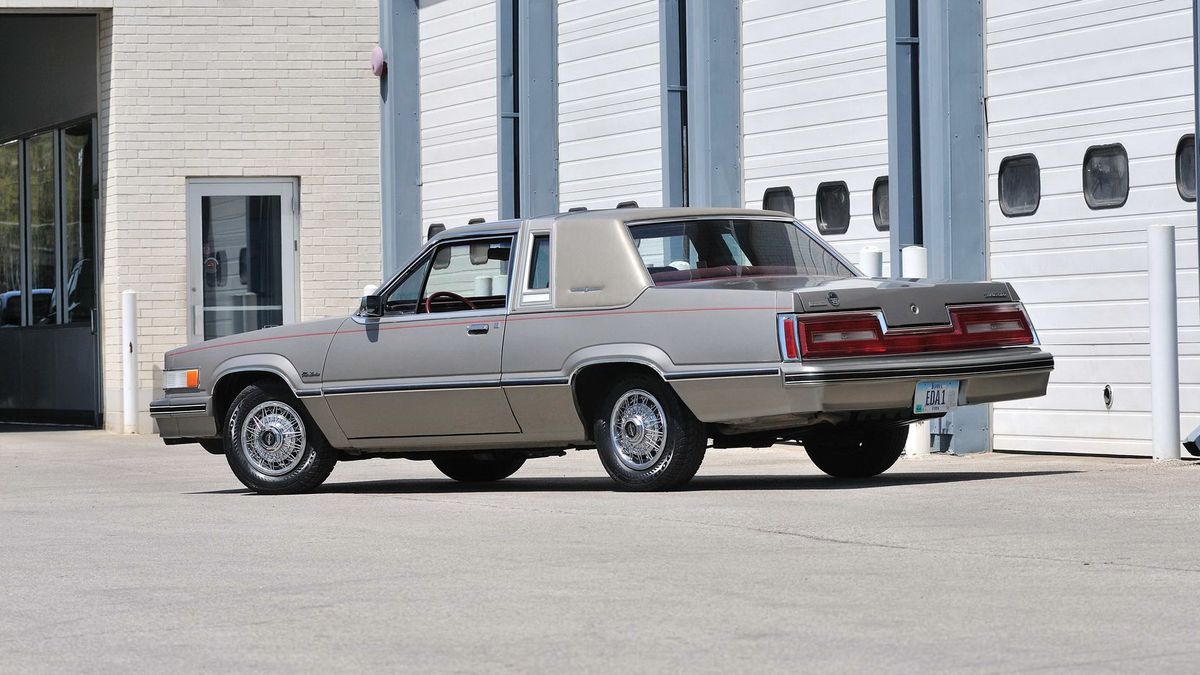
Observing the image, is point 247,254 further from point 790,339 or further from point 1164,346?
point 790,339

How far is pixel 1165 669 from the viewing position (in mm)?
5504

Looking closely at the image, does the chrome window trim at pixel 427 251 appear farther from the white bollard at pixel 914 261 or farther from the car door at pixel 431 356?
A: the white bollard at pixel 914 261

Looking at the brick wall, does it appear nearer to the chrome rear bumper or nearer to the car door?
the car door

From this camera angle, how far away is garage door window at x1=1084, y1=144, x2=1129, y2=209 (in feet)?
47.7

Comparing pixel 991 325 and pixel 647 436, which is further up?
pixel 991 325

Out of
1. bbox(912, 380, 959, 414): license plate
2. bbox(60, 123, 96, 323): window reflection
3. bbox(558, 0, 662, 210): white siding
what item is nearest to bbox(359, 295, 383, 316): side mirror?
bbox(912, 380, 959, 414): license plate

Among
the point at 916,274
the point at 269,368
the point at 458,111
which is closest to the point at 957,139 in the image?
the point at 916,274

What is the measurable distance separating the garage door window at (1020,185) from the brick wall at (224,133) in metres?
9.43

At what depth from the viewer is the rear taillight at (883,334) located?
414 inches

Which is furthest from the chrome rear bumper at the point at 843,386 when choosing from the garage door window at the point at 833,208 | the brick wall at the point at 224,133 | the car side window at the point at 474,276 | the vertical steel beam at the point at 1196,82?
the brick wall at the point at 224,133

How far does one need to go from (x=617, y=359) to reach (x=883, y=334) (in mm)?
1418

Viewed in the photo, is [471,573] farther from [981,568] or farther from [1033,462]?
[1033,462]

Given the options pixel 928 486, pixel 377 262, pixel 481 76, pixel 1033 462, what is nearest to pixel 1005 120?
pixel 1033 462

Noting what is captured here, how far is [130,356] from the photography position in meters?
22.4
